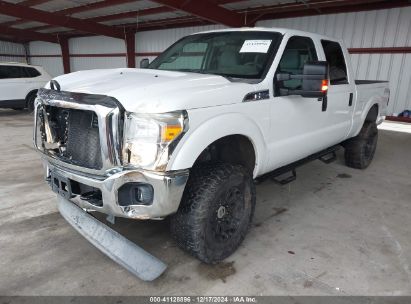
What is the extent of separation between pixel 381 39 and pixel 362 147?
655 centimetres

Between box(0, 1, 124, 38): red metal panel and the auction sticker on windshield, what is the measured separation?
1305cm

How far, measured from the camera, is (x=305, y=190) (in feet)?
14.2

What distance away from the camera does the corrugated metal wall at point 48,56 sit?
23547mm

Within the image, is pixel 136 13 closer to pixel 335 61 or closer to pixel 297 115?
pixel 335 61

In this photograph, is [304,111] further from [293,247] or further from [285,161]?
[293,247]

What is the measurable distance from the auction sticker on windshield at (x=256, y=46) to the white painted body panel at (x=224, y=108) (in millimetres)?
128

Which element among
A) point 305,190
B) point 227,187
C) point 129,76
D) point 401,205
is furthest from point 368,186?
point 129,76

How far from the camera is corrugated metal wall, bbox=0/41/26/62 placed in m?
24.5

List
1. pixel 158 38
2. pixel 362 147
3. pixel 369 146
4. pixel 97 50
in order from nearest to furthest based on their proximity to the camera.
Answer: pixel 362 147 < pixel 369 146 < pixel 158 38 < pixel 97 50

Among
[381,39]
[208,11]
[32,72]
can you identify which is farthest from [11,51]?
[381,39]

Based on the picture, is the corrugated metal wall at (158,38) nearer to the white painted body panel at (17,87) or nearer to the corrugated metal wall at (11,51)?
the white painted body panel at (17,87)

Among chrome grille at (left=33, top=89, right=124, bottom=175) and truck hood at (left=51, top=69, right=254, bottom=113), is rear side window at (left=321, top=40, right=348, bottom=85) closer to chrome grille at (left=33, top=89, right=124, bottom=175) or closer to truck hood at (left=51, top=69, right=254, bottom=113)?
truck hood at (left=51, top=69, right=254, bottom=113)

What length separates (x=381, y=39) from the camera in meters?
9.91

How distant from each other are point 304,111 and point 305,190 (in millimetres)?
1394
